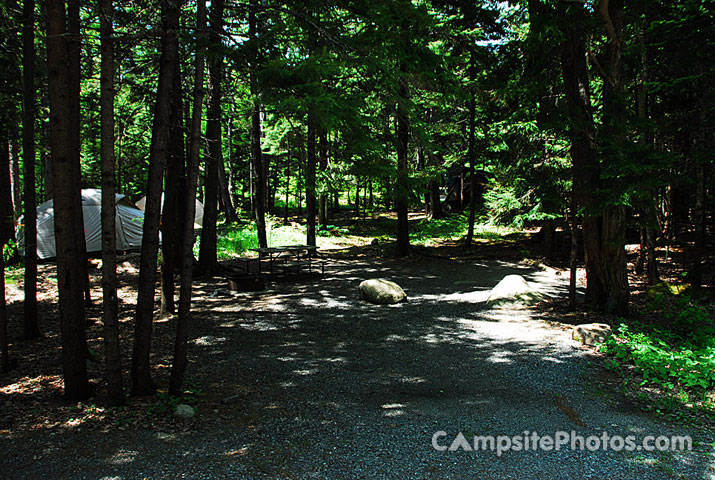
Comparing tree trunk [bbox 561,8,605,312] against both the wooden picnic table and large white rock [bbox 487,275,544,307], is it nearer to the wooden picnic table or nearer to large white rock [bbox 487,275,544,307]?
large white rock [bbox 487,275,544,307]

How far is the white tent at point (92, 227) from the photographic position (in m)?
14.4

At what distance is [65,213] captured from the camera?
4.62 meters

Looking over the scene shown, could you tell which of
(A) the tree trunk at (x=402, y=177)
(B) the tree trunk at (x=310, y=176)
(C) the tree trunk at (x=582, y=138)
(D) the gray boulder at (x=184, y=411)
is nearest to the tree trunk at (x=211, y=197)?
(B) the tree trunk at (x=310, y=176)

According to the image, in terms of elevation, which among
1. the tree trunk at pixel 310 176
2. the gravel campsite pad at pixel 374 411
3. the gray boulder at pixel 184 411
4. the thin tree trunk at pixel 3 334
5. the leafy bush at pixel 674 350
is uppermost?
the tree trunk at pixel 310 176

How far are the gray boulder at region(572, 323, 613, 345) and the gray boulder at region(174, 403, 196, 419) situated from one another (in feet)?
19.6

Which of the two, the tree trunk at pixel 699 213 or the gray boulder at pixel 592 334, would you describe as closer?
the gray boulder at pixel 592 334

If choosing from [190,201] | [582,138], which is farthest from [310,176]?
[190,201]

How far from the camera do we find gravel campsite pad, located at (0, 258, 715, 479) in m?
3.64

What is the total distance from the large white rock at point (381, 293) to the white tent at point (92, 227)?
28.7ft

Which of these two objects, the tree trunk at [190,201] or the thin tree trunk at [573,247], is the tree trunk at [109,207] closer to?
the tree trunk at [190,201]

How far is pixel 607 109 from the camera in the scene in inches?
309

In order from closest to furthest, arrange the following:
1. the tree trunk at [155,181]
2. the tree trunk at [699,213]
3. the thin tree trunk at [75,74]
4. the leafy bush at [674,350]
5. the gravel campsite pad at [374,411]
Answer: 1. the gravel campsite pad at [374,411]
2. the tree trunk at [155,181]
3. the thin tree trunk at [75,74]
4. the leafy bush at [674,350]
5. the tree trunk at [699,213]

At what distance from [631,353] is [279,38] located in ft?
22.2

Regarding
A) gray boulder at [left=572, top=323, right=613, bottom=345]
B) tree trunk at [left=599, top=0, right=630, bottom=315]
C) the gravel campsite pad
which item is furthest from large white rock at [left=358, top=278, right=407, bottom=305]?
tree trunk at [left=599, top=0, right=630, bottom=315]
